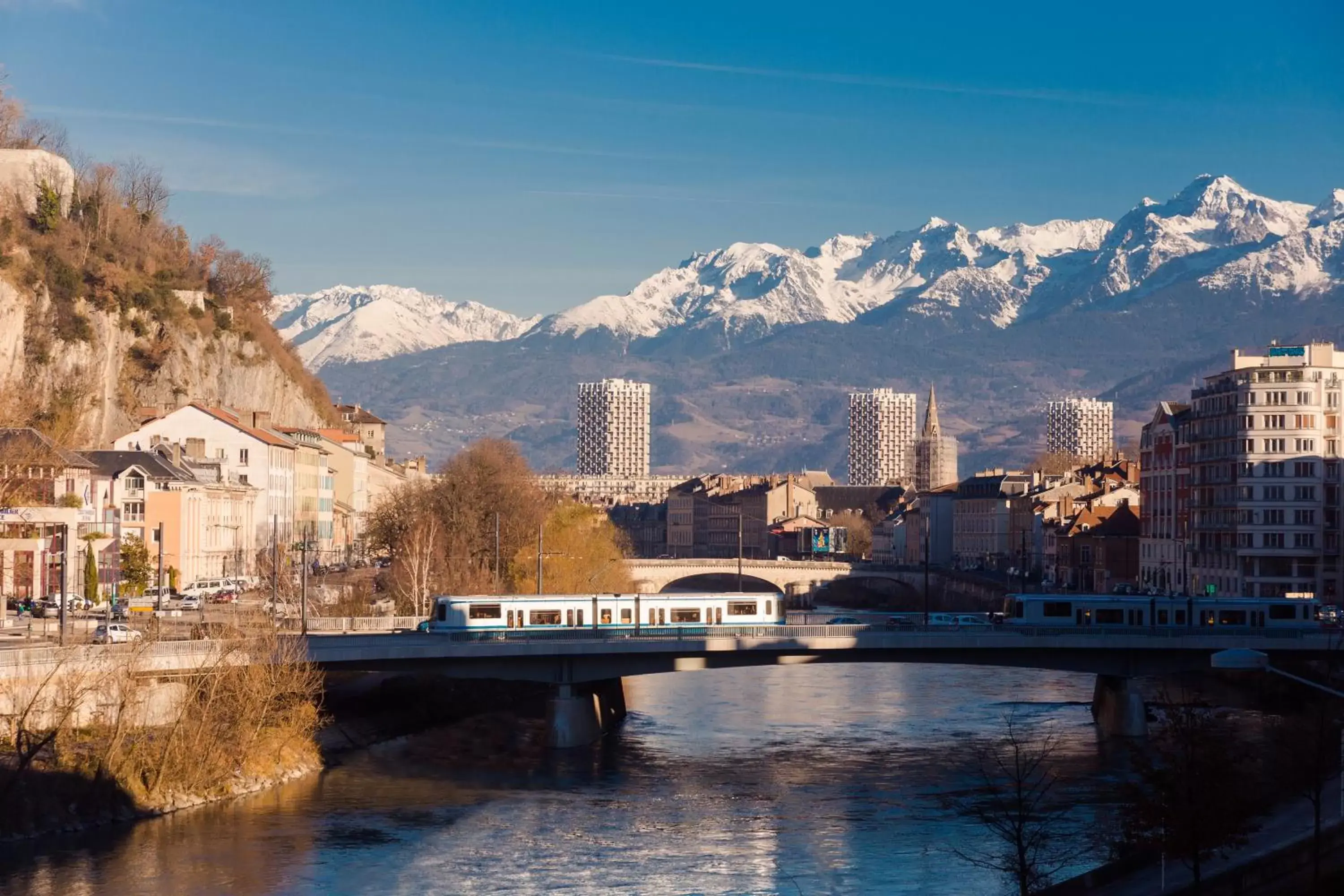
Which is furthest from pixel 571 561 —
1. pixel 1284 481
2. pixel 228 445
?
pixel 1284 481

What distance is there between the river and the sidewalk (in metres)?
4.66

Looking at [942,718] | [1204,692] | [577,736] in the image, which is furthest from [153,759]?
[1204,692]

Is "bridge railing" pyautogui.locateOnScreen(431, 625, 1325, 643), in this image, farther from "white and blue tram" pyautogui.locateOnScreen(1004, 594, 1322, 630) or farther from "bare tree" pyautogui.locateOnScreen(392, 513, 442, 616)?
"bare tree" pyautogui.locateOnScreen(392, 513, 442, 616)

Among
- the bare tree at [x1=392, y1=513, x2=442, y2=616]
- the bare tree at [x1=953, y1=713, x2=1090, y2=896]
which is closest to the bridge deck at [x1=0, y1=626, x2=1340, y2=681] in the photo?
the bare tree at [x1=953, y1=713, x2=1090, y2=896]

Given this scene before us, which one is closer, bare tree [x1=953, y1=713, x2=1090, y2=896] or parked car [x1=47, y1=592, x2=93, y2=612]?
bare tree [x1=953, y1=713, x2=1090, y2=896]

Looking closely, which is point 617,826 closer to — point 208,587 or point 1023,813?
point 1023,813

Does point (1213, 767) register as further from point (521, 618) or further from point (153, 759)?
point (521, 618)

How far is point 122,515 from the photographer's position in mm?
122812

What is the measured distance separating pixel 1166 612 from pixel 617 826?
147 feet

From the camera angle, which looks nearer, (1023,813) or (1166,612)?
(1023,813)

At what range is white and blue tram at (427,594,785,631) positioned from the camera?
90.8 m

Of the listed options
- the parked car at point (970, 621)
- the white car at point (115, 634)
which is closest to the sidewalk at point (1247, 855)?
the parked car at point (970, 621)

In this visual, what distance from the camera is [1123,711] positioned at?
88.1 metres

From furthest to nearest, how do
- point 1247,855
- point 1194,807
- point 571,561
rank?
point 571,561, point 1247,855, point 1194,807
